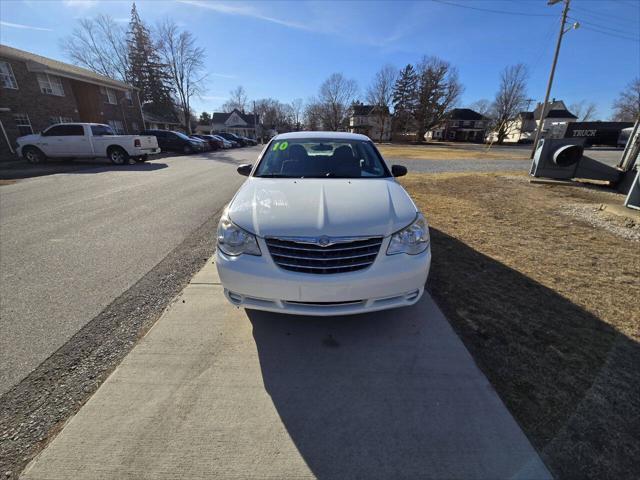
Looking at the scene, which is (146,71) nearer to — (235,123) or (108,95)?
(108,95)

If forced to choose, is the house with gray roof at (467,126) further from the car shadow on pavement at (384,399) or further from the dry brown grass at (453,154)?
the car shadow on pavement at (384,399)

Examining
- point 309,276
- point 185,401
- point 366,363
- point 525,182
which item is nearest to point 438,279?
point 366,363

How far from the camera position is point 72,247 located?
4301 millimetres

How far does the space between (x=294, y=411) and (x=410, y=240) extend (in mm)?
1489

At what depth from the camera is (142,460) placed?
1.52 m

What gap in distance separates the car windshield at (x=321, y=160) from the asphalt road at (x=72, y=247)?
84.3 inches

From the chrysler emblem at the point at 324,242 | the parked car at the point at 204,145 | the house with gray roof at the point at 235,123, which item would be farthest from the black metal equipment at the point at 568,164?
the house with gray roof at the point at 235,123

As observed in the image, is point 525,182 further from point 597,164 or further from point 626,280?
point 626,280

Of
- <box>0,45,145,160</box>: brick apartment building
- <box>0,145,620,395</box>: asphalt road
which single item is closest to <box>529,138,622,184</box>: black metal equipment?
<box>0,145,620,395</box>: asphalt road

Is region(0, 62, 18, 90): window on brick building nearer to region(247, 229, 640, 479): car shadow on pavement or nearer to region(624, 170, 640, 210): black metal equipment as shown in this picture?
region(247, 229, 640, 479): car shadow on pavement

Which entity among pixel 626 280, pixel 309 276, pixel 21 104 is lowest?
pixel 626 280

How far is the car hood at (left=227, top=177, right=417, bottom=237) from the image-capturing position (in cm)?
217

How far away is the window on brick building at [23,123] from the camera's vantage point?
17.4 meters

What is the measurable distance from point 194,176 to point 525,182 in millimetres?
12223
